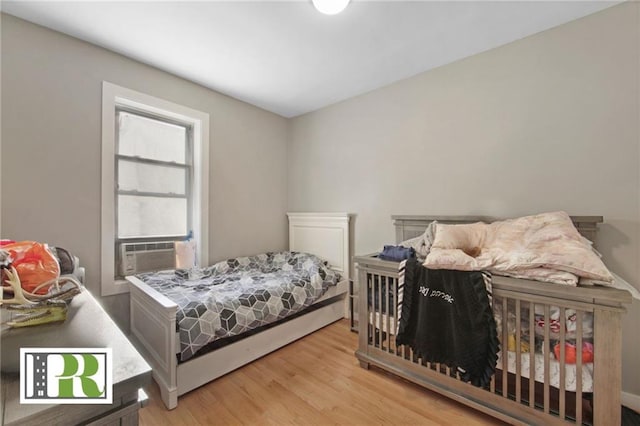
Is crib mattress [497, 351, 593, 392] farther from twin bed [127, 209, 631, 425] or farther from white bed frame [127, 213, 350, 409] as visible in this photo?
white bed frame [127, 213, 350, 409]

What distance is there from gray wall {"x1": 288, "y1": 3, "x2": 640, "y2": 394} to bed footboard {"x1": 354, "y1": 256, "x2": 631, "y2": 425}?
0.78 metres

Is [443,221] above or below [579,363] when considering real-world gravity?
above

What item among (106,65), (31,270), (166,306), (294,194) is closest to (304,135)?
(294,194)

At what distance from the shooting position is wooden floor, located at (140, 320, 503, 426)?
1.48 m

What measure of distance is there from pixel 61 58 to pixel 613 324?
146 inches

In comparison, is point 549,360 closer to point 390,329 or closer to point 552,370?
point 552,370

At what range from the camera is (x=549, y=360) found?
1.31 m

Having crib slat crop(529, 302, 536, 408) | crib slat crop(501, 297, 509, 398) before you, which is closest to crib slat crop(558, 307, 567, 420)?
crib slat crop(529, 302, 536, 408)

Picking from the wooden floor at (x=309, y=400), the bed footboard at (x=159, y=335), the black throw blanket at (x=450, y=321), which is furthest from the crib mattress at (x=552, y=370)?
the bed footboard at (x=159, y=335)

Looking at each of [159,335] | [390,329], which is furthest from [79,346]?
[390,329]

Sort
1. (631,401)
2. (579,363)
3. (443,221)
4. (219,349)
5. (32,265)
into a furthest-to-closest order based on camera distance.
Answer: (443,221)
(219,349)
(631,401)
(579,363)
(32,265)

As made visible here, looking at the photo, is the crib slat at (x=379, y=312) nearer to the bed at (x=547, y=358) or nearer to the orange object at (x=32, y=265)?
the bed at (x=547, y=358)

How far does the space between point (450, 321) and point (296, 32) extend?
7.24 ft

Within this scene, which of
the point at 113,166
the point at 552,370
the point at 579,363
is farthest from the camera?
the point at 113,166
